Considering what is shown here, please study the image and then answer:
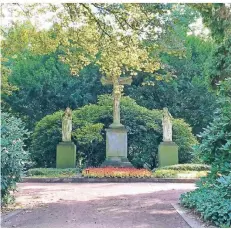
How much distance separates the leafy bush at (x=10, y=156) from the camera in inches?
292

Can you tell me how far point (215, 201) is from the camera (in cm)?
649

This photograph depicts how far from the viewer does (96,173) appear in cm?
1401

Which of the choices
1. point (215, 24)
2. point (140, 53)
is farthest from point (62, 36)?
point (215, 24)

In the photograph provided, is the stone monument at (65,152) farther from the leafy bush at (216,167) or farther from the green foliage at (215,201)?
the green foliage at (215,201)

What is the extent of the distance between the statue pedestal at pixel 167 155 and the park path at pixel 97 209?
20.4 ft

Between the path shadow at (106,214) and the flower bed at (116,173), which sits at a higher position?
the flower bed at (116,173)

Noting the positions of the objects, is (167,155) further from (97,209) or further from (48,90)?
(97,209)

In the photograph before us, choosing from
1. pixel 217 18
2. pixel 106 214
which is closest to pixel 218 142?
pixel 106 214

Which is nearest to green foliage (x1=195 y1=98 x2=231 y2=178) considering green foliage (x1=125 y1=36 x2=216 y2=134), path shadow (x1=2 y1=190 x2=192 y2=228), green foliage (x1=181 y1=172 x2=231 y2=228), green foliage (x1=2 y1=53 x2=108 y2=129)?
green foliage (x1=181 y1=172 x2=231 y2=228)

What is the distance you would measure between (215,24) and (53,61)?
14927 mm

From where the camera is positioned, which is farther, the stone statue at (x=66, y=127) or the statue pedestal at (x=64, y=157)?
the stone statue at (x=66, y=127)

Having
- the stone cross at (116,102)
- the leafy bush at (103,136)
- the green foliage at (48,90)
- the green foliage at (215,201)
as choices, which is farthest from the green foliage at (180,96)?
the green foliage at (215,201)

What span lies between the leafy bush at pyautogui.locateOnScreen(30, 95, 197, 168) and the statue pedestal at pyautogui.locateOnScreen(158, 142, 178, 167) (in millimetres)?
1870

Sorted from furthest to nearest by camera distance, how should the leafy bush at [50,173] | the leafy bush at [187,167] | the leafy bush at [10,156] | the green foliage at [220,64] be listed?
the leafy bush at [187,167] < the leafy bush at [50,173] < the green foliage at [220,64] < the leafy bush at [10,156]
